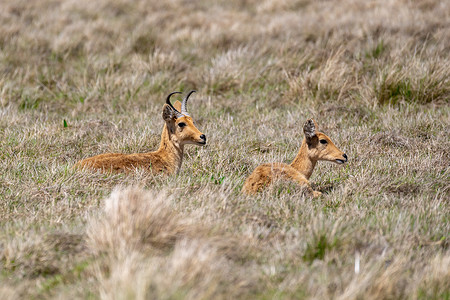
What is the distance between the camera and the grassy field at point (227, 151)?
3672mm

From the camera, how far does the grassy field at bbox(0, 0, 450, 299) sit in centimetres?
367

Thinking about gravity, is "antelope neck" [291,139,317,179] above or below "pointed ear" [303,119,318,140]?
below

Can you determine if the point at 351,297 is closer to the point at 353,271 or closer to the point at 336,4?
the point at 353,271

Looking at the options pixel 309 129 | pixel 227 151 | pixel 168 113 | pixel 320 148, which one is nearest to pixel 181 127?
pixel 168 113

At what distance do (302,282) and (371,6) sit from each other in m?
13.2

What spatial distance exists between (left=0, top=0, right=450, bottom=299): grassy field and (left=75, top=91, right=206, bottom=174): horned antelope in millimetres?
239

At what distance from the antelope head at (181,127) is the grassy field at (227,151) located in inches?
10.8

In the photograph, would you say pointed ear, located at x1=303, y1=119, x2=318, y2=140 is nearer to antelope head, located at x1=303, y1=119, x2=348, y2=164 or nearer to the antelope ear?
antelope head, located at x1=303, y1=119, x2=348, y2=164

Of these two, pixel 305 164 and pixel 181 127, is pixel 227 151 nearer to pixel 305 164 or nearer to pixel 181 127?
pixel 181 127

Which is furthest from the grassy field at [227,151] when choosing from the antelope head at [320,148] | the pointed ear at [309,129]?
the pointed ear at [309,129]

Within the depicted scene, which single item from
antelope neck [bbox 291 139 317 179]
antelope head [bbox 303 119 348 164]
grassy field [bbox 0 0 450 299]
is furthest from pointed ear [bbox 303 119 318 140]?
grassy field [bbox 0 0 450 299]

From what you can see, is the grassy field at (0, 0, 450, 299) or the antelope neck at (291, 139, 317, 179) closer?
the grassy field at (0, 0, 450, 299)

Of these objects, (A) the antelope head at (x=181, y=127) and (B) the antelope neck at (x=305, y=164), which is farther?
(A) the antelope head at (x=181, y=127)

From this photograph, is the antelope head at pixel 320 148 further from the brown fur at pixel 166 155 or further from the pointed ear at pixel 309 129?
the brown fur at pixel 166 155
